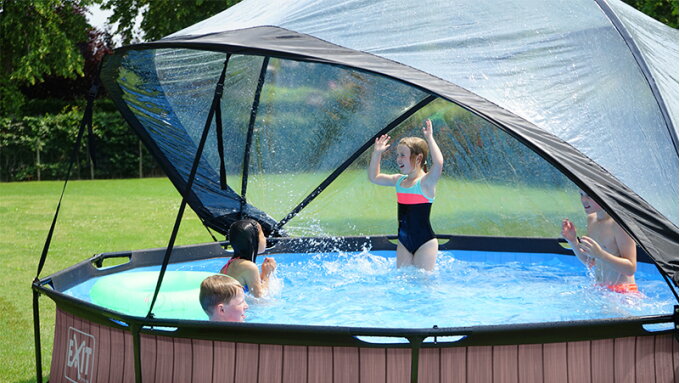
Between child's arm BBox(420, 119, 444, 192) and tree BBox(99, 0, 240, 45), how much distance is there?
18.5 m

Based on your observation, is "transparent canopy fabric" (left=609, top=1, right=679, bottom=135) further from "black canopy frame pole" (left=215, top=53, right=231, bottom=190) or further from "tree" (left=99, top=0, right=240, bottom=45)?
"tree" (left=99, top=0, right=240, bottom=45)

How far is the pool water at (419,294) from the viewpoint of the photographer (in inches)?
205

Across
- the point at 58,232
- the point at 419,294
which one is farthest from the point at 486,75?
the point at 58,232

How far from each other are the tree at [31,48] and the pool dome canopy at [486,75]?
771 inches

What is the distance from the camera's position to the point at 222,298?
4176 millimetres

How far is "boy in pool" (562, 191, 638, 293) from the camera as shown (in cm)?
506

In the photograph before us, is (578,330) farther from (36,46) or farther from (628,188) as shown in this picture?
(36,46)

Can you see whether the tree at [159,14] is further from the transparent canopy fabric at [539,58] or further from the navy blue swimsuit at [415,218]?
the transparent canopy fabric at [539,58]

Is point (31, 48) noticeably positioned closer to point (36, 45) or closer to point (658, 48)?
point (36, 45)

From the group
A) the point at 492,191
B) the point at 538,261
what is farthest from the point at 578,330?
the point at 492,191

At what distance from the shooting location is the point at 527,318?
5.31 m

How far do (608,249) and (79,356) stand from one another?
3.37 meters

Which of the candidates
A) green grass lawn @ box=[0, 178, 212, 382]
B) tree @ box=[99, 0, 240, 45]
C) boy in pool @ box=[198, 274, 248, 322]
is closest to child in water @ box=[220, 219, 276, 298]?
boy in pool @ box=[198, 274, 248, 322]

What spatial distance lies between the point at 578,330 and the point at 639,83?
1.65 meters
